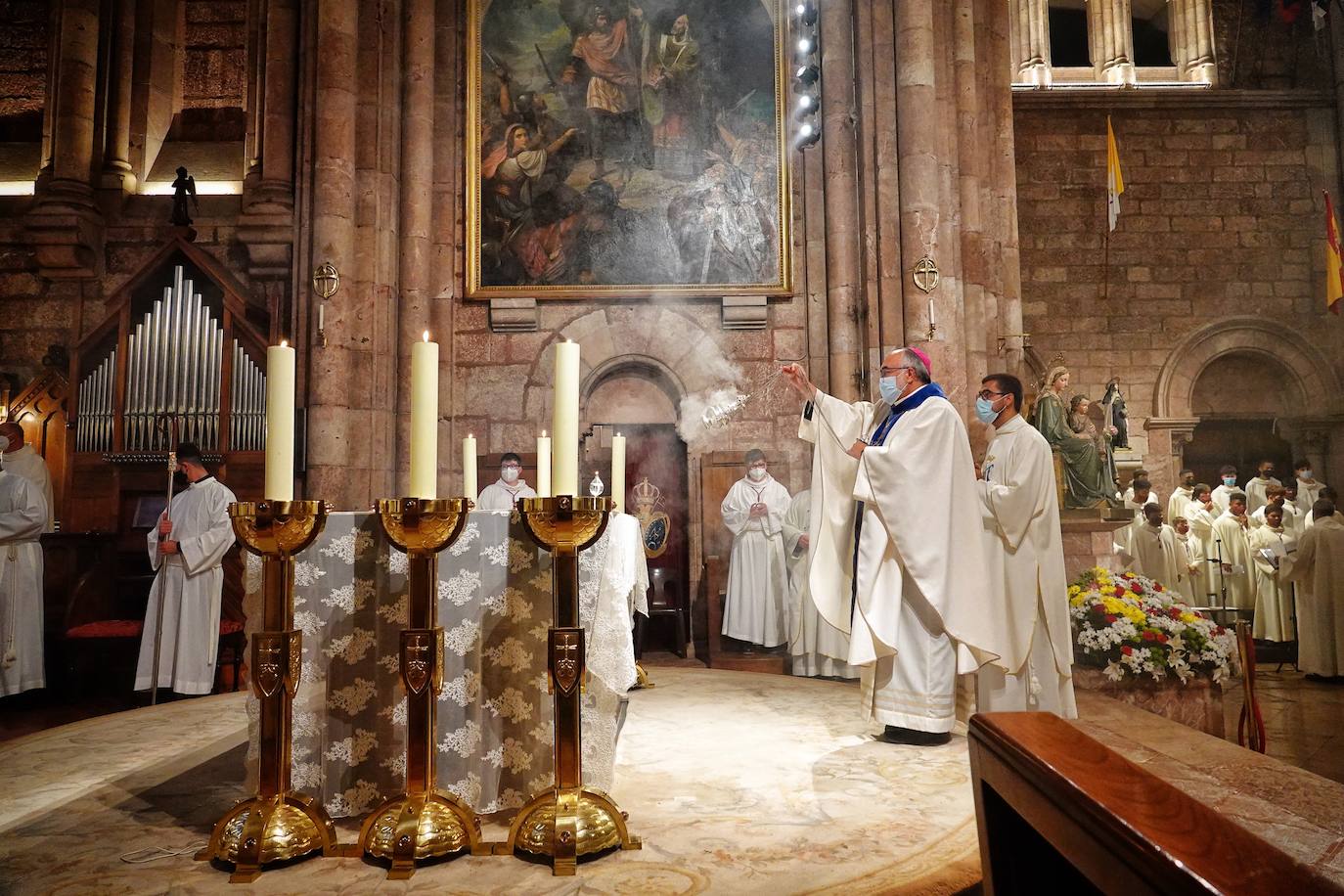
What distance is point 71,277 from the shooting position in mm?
8961

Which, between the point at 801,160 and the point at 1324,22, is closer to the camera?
the point at 801,160

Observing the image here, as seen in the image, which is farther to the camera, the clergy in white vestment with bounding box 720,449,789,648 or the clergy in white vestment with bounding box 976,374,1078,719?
the clergy in white vestment with bounding box 720,449,789,648

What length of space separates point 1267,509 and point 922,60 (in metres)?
6.54

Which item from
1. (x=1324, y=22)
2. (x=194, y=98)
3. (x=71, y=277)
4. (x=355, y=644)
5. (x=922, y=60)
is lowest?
(x=355, y=644)

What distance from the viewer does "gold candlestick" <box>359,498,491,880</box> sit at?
2.17m

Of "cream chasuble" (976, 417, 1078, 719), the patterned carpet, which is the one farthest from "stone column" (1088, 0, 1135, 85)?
the patterned carpet

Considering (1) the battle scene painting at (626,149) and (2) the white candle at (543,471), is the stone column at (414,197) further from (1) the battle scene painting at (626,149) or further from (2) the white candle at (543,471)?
(2) the white candle at (543,471)

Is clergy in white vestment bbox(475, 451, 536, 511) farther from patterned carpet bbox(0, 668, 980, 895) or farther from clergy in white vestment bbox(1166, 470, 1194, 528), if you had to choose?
clergy in white vestment bbox(1166, 470, 1194, 528)

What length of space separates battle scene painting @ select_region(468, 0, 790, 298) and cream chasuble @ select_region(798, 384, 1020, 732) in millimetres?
4829

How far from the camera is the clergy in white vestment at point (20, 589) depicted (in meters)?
6.14

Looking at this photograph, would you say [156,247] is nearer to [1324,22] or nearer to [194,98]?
[194,98]

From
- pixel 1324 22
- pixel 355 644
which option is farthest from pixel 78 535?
pixel 1324 22

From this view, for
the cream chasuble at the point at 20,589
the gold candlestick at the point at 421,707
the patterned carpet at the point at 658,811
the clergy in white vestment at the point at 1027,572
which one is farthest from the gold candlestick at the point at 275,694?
the cream chasuble at the point at 20,589

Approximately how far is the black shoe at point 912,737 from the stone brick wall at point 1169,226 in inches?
440
